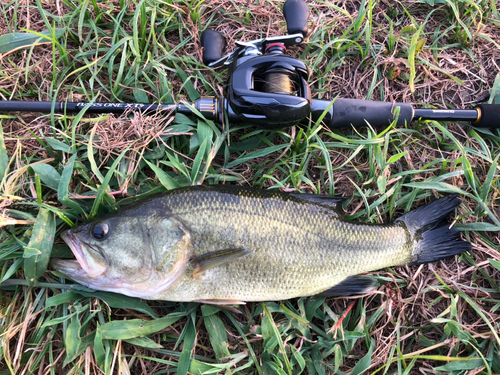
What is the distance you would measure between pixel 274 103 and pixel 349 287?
1669 millimetres

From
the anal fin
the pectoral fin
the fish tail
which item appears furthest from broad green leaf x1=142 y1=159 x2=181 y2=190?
the fish tail

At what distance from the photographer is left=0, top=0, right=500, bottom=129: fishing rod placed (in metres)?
2.41

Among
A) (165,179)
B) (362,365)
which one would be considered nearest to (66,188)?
(165,179)

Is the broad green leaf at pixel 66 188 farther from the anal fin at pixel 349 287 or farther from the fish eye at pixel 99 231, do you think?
the anal fin at pixel 349 287

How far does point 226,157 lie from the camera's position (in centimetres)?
283

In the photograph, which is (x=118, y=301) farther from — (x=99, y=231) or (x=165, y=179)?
(x=165, y=179)

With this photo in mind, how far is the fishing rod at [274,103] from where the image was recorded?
241 cm

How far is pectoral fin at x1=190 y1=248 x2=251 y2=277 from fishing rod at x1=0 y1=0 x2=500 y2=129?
3.59ft

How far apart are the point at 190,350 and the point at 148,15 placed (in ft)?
10.5

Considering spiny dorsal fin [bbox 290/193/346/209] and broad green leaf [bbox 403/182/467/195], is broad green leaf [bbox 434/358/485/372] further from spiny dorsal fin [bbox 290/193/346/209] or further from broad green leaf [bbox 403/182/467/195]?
spiny dorsal fin [bbox 290/193/346/209]

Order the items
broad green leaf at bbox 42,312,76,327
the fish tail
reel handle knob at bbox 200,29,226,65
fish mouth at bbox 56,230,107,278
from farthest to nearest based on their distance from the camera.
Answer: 1. reel handle knob at bbox 200,29,226,65
2. the fish tail
3. broad green leaf at bbox 42,312,76,327
4. fish mouth at bbox 56,230,107,278

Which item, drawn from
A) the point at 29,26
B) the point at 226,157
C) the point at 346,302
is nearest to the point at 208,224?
the point at 226,157

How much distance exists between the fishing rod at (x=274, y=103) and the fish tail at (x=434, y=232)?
32.8 inches

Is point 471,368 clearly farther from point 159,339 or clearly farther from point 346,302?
point 159,339
